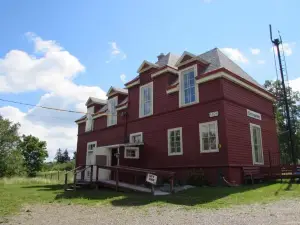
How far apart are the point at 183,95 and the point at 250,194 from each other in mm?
7700

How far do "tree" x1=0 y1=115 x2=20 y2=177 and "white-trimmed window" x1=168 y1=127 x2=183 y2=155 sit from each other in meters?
28.9

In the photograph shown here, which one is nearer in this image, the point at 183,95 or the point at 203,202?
the point at 203,202

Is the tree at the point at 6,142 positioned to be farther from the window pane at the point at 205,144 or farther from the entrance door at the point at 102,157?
the window pane at the point at 205,144

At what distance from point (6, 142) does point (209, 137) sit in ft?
109

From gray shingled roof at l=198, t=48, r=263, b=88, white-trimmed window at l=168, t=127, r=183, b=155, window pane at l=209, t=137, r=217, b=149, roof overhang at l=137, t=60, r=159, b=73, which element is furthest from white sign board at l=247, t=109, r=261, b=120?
roof overhang at l=137, t=60, r=159, b=73

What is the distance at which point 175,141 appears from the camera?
17297mm

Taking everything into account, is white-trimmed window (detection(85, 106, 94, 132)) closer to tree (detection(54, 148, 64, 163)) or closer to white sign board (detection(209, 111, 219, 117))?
white sign board (detection(209, 111, 219, 117))

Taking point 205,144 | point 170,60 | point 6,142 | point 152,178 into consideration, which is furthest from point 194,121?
point 6,142

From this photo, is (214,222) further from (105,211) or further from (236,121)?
(236,121)

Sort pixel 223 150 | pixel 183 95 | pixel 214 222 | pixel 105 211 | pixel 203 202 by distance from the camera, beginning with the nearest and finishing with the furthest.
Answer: pixel 214 222 < pixel 105 211 < pixel 203 202 < pixel 223 150 < pixel 183 95

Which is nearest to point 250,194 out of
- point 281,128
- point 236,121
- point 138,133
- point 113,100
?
point 236,121

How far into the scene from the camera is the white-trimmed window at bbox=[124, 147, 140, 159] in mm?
19547

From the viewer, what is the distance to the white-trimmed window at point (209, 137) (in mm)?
14953

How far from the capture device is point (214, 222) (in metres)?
6.86
